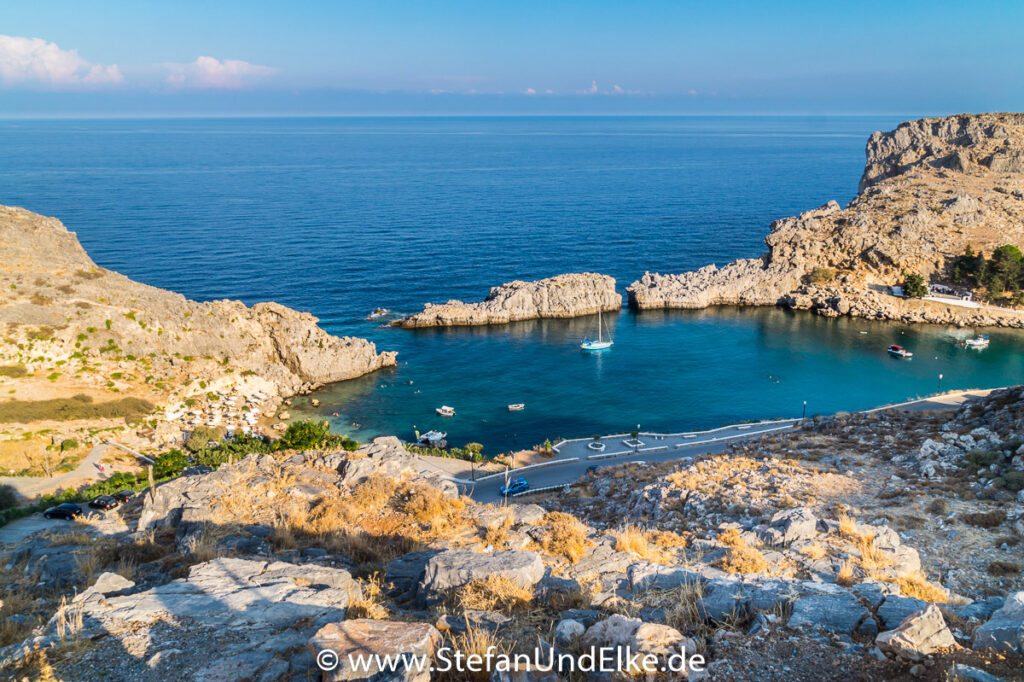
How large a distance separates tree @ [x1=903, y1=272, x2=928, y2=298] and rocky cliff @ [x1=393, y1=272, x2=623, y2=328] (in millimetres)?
35590

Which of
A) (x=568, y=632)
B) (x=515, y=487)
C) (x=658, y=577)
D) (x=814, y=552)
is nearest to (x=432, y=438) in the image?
(x=515, y=487)

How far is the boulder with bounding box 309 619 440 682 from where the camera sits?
23.9 ft

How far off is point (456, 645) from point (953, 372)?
228 feet

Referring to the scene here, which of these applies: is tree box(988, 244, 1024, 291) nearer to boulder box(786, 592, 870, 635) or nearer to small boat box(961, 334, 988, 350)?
small boat box(961, 334, 988, 350)

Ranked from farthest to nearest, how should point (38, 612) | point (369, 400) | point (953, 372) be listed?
point (953, 372)
point (369, 400)
point (38, 612)

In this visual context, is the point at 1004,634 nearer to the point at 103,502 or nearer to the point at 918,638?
the point at 918,638

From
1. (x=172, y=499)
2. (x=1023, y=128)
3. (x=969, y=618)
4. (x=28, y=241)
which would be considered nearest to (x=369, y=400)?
(x=28, y=241)

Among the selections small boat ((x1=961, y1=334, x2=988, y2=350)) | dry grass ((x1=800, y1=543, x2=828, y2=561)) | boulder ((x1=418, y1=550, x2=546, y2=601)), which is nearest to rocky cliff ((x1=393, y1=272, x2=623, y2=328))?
small boat ((x1=961, y1=334, x2=988, y2=350))

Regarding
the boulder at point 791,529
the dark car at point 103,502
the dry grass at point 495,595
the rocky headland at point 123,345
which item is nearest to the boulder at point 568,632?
the dry grass at point 495,595

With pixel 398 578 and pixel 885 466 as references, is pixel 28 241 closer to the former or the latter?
pixel 398 578

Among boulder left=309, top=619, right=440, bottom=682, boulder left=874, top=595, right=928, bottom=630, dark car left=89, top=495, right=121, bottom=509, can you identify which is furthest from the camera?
dark car left=89, top=495, right=121, bottom=509

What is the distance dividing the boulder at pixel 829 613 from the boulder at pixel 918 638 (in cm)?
93

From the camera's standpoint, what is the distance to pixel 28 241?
5238 centimetres

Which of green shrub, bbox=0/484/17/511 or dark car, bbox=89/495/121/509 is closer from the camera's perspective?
dark car, bbox=89/495/121/509
